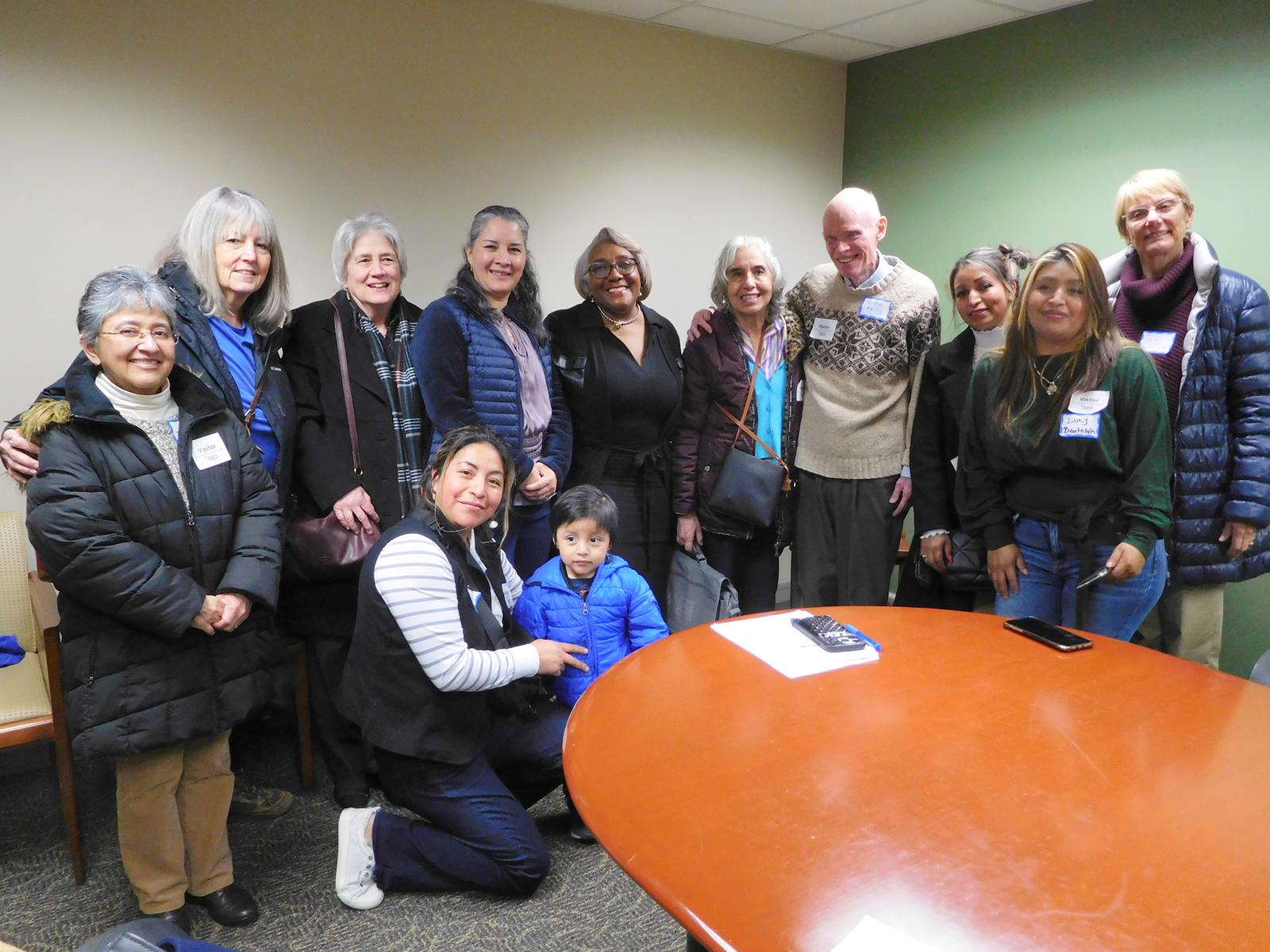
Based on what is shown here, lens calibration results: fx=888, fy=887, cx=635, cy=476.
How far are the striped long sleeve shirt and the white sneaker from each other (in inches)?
19.8

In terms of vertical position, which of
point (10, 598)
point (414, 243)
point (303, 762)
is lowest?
point (303, 762)

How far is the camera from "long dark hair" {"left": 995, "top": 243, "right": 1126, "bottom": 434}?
85.5 inches

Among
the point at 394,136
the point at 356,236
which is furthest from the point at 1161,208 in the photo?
the point at 394,136

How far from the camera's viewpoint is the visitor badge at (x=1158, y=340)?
8.65ft

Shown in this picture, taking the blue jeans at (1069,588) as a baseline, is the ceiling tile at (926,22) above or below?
above

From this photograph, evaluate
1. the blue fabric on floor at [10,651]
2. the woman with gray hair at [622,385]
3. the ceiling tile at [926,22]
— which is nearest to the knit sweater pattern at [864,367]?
the woman with gray hair at [622,385]

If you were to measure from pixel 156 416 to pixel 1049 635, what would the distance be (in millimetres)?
1986

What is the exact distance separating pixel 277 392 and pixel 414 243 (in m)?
1.45

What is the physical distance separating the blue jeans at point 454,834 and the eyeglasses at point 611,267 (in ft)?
4.77

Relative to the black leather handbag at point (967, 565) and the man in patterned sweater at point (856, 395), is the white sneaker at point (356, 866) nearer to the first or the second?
the man in patterned sweater at point (856, 395)

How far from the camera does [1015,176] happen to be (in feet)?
13.3

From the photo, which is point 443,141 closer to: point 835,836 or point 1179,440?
point 1179,440

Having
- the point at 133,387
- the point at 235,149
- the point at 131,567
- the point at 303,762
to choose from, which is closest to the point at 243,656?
the point at 131,567

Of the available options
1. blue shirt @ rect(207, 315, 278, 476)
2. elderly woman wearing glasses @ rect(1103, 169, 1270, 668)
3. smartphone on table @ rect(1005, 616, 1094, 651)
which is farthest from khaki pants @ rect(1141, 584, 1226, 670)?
blue shirt @ rect(207, 315, 278, 476)
